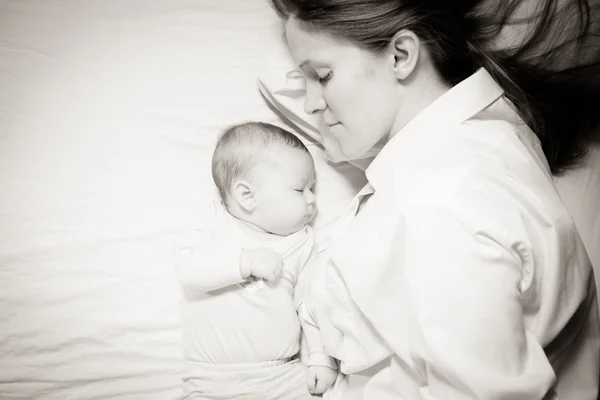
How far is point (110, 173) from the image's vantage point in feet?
4.19

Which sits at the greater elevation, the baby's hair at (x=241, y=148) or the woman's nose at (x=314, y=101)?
the woman's nose at (x=314, y=101)

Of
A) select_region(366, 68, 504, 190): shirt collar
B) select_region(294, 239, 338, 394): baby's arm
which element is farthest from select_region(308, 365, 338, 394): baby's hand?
select_region(366, 68, 504, 190): shirt collar

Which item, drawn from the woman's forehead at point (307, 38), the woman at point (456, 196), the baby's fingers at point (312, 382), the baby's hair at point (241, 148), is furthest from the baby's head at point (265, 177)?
the baby's fingers at point (312, 382)

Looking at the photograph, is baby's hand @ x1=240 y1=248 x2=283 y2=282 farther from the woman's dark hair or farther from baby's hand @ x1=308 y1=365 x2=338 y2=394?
the woman's dark hair

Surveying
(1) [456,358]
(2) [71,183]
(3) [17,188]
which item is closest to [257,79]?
(2) [71,183]

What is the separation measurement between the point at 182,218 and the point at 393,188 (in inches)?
22.6

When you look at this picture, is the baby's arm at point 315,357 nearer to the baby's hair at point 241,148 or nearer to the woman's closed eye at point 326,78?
the baby's hair at point 241,148

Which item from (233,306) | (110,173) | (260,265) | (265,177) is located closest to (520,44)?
(265,177)

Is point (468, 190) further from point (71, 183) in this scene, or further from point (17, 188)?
point (17, 188)

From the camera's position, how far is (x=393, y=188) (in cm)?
91

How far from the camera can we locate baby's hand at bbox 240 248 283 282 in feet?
3.52

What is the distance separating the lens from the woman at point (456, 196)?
754 millimetres

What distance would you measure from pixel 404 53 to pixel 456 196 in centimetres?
36

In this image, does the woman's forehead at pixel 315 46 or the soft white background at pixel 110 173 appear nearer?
the woman's forehead at pixel 315 46
